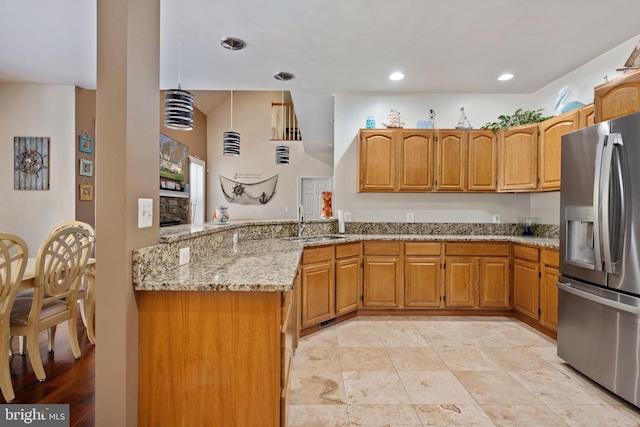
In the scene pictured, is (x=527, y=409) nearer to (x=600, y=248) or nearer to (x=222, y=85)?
(x=600, y=248)

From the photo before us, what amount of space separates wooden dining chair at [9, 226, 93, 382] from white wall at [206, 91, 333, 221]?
19.8 ft

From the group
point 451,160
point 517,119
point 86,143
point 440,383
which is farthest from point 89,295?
point 517,119

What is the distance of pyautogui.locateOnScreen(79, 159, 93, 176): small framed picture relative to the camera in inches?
172

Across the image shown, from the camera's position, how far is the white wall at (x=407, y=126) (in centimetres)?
428

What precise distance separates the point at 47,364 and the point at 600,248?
4.01 m

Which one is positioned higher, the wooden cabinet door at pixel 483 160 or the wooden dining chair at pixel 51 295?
the wooden cabinet door at pixel 483 160

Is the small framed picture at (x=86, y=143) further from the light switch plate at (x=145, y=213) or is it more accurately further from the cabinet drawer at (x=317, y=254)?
the light switch plate at (x=145, y=213)

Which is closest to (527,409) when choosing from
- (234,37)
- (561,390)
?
(561,390)

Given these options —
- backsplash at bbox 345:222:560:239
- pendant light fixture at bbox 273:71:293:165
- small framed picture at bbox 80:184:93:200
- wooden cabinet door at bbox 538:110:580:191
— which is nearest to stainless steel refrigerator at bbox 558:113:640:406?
wooden cabinet door at bbox 538:110:580:191

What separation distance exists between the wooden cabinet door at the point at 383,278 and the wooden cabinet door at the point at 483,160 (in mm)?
1403

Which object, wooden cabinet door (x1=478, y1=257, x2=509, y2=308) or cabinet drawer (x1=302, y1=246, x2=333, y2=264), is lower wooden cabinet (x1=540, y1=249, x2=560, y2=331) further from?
cabinet drawer (x1=302, y1=246, x2=333, y2=264)

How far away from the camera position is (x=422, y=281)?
373cm

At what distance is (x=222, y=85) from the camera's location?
13.1 ft

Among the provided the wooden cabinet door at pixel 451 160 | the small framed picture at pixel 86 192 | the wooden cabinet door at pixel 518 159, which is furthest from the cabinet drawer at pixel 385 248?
the small framed picture at pixel 86 192
